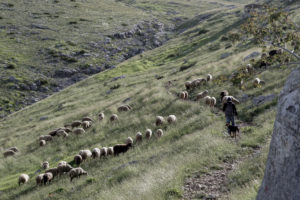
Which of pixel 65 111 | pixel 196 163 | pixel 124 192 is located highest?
pixel 196 163

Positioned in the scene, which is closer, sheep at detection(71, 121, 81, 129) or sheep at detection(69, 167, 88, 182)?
sheep at detection(69, 167, 88, 182)

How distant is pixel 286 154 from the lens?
5.12m

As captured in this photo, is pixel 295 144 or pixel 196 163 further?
pixel 196 163

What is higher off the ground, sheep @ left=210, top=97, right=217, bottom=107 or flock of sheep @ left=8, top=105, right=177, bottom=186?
sheep @ left=210, top=97, right=217, bottom=107

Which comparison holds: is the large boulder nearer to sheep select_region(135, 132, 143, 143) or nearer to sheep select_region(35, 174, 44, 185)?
sheep select_region(135, 132, 143, 143)

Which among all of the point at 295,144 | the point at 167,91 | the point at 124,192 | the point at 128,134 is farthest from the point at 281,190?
the point at 167,91

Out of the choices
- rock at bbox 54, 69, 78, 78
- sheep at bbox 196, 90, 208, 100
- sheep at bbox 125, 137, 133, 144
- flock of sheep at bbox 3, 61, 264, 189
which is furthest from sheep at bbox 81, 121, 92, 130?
rock at bbox 54, 69, 78, 78

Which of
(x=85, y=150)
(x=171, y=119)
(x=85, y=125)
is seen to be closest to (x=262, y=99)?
(x=171, y=119)

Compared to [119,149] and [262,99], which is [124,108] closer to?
[119,149]

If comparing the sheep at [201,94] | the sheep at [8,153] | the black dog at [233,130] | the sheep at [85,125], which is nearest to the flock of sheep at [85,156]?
the sheep at [201,94]

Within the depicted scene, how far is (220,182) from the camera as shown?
395 inches

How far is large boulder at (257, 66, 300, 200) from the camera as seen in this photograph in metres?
4.85

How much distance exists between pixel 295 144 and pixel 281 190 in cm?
99

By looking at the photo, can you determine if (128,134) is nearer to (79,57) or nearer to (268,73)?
(268,73)
